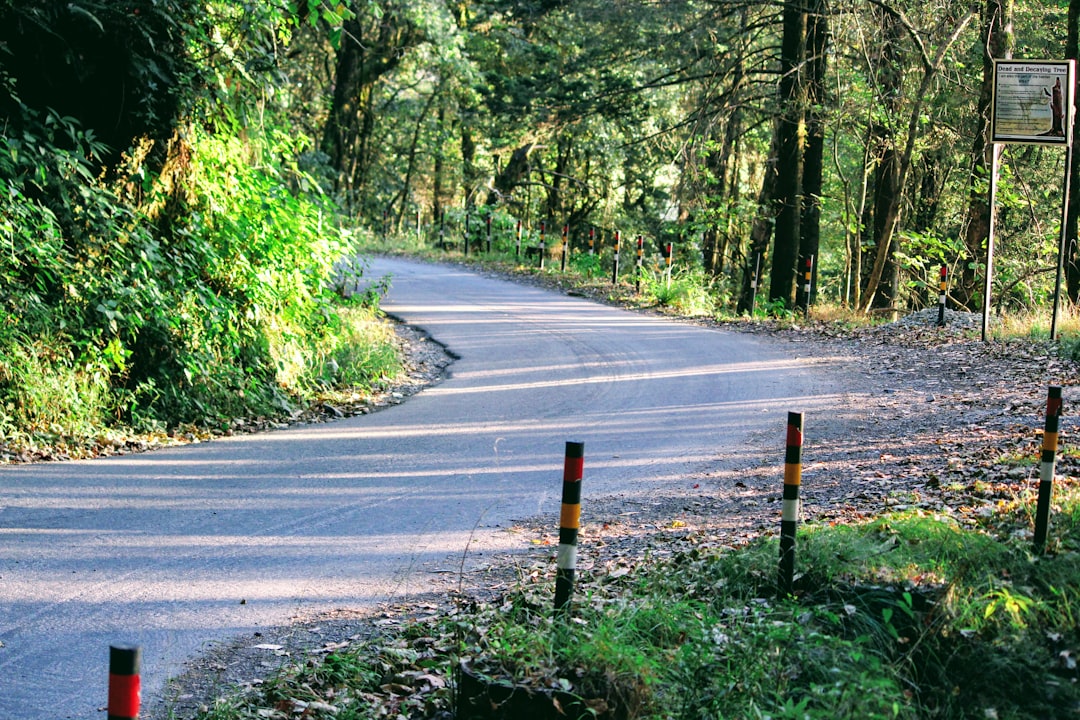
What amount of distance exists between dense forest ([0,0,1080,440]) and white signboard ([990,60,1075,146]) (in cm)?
77

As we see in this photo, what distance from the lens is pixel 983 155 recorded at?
2302 centimetres

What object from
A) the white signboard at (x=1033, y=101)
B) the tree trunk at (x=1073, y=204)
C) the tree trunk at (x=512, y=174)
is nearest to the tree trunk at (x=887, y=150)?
the tree trunk at (x=1073, y=204)

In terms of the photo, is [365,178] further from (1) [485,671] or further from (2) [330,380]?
(1) [485,671]

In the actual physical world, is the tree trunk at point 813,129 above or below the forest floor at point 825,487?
above

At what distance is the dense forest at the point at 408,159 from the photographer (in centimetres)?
1085

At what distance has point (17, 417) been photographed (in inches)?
378

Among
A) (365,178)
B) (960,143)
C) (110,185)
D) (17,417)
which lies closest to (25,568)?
(17,417)

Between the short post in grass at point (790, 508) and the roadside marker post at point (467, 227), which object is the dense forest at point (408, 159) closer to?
the roadside marker post at point (467, 227)

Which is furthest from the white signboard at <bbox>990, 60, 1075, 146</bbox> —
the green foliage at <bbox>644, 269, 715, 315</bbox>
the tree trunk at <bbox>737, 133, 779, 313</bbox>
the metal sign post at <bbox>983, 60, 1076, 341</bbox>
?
the tree trunk at <bbox>737, 133, 779, 313</bbox>

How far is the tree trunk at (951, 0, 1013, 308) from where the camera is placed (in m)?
21.5

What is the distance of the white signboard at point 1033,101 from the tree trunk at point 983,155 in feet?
18.2

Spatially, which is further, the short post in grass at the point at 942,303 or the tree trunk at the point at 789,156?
the tree trunk at the point at 789,156

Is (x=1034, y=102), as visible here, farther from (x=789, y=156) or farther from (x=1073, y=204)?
(x=789, y=156)

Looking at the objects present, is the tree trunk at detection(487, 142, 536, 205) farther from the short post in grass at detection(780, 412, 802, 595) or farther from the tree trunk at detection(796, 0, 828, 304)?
the short post in grass at detection(780, 412, 802, 595)
